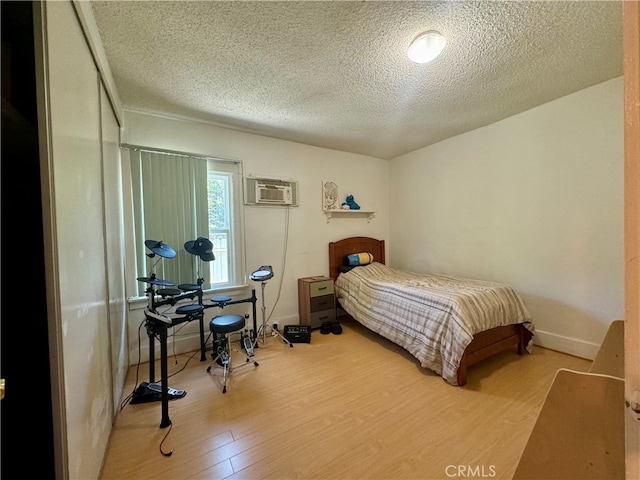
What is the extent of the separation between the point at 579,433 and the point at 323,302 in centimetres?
283

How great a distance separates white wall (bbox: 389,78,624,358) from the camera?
2348mm

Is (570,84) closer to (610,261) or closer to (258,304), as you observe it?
(610,261)

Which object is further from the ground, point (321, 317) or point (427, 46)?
point (427, 46)

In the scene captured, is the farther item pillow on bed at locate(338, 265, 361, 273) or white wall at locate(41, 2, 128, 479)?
pillow on bed at locate(338, 265, 361, 273)

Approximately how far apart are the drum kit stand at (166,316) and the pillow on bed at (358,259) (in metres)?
1.42

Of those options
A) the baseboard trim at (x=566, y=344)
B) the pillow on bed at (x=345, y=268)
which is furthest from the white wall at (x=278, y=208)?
the baseboard trim at (x=566, y=344)

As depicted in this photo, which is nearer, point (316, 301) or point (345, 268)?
point (316, 301)

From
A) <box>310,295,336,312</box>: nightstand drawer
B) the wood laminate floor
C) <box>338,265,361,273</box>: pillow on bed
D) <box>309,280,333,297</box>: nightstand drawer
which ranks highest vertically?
<box>338,265,361,273</box>: pillow on bed

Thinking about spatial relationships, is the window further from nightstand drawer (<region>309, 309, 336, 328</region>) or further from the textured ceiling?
nightstand drawer (<region>309, 309, 336, 328</region>)

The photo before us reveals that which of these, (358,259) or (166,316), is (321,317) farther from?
(166,316)

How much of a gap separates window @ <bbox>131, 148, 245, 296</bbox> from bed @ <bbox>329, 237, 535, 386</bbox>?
67.8 inches

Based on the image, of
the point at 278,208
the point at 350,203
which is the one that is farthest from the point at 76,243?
the point at 350,203

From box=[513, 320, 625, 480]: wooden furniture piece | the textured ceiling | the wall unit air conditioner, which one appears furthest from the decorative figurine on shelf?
box=[513, 320, 625, 480]: wooden furniture piece

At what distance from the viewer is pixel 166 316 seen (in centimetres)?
200
